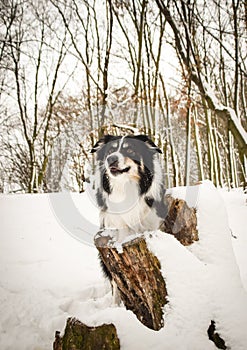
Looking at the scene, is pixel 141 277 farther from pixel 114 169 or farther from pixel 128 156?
pixel 128 156

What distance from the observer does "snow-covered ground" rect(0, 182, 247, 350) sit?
1869mm

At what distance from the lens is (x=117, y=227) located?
3125 millimetres

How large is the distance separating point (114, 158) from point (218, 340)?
206 cm

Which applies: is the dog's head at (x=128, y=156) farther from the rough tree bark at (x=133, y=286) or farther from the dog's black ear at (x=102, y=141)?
the rough tree bark at (x=133, y=286)

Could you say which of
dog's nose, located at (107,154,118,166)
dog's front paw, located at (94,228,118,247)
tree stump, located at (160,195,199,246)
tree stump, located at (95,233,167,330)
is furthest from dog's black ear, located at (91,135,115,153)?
tree stump, located at (95,233,167,330)

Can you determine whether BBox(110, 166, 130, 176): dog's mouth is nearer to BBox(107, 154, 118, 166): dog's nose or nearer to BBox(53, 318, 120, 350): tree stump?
BBox(107, 154, 118, 166): dog's nose

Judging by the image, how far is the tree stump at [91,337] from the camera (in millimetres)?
1773

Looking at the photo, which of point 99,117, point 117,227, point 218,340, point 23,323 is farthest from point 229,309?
point 99,117

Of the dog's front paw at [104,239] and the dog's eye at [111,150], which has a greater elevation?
the dog's eye at [111,150]

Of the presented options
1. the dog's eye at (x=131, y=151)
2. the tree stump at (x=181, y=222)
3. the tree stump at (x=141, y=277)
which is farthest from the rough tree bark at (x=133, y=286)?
the dog's eye at (x=131, y=151)

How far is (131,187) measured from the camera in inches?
130

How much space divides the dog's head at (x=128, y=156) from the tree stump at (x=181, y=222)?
1.85 feet

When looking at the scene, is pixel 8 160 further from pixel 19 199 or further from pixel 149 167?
pixel 149 167

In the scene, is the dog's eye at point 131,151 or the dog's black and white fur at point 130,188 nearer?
the dog's black and white fur at point 130,188
